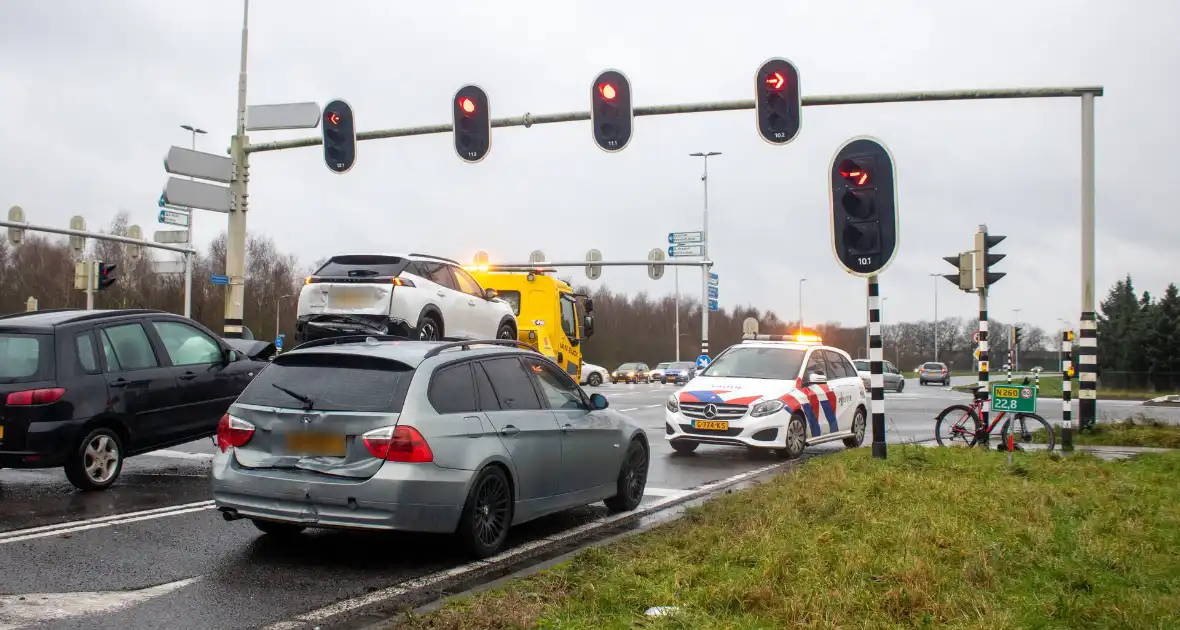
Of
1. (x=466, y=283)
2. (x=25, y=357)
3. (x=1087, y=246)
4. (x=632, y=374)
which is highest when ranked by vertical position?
(x=1087, y=246)

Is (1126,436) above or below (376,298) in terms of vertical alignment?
below

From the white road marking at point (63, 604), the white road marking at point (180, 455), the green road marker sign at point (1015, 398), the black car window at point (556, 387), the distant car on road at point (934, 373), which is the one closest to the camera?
the white road marking at point (63, 604)

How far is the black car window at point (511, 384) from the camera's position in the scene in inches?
278

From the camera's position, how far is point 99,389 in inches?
350

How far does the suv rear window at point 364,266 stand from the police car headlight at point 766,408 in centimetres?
507

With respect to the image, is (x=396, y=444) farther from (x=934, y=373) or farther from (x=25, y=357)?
(x=934, y=373)

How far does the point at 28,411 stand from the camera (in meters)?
8.35

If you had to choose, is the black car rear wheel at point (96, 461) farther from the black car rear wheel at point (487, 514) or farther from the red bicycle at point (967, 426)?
the red bicycle at point (967, 426)

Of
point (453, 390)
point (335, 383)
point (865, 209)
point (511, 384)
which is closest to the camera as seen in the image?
point (335, 383)

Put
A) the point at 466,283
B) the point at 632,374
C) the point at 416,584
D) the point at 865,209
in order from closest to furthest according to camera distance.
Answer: the point at 416,584, the point at 865,209, the point at 466,283, the point at 632,374

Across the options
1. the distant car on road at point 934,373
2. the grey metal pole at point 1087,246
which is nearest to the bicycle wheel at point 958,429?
the grey metal pole at point 1087,246

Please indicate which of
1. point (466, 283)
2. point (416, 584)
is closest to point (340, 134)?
point (466, 283)

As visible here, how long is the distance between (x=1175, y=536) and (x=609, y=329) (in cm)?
7824

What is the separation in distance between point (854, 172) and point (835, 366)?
206 inches
